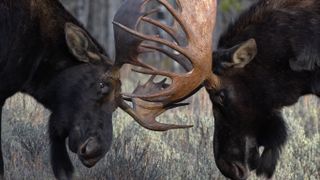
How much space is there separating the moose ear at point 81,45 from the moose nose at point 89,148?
700mm

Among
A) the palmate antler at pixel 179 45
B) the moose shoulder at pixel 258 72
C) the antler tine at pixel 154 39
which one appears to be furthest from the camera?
the moose shoulder at pixel 258 72

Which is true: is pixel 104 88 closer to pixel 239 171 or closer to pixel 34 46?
pixel 34 46

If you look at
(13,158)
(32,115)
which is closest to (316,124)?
(32,115)

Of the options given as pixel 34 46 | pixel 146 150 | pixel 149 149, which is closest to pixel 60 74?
pixel 34 46

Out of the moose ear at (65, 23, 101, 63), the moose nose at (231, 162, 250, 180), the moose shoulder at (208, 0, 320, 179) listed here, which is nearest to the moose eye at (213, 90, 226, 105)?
the moose shoulder at (208, 0, 320, 179)

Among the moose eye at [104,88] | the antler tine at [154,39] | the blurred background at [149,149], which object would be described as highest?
the antler tine at [154,39]

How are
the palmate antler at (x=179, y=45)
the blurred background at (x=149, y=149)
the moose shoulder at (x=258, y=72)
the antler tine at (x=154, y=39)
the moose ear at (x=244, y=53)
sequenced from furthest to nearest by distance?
the blurred background at (x=149, y=149) < the moose shoulder at (x=258, y=72) < the moose ear at (x=244, y=53) < the palmate antler at (x=179, y=45) < the antler tine at (x=154, y=39)

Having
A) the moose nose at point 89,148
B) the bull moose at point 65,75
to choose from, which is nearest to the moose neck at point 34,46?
the bull moose at point 65,75

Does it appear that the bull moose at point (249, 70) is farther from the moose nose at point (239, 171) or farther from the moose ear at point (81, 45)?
the moose ear at point (81, 45)

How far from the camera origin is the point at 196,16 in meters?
8.17

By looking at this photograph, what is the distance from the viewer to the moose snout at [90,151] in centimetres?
810

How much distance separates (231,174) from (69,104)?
1.46 meters

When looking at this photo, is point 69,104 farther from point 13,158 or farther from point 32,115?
point 32,115

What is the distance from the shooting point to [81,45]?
8.33 metres
